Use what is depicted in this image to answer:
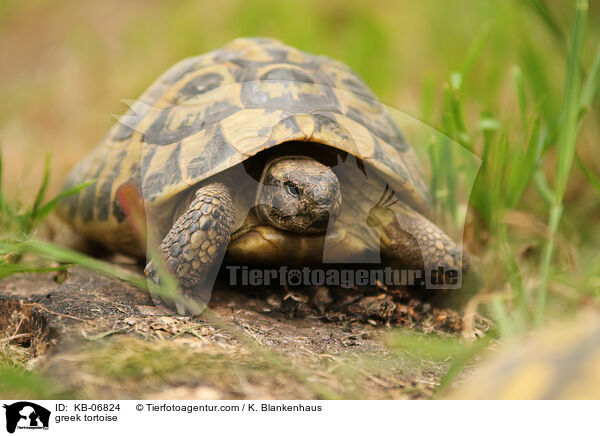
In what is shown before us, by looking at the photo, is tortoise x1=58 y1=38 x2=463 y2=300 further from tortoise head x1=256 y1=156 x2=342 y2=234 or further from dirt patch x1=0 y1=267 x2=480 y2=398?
dirt patch x1=0 y1=267 x2=480 y2=398

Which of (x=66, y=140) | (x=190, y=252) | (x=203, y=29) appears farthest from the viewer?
(x=203, y=29)

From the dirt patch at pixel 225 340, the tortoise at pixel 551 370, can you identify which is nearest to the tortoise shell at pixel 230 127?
the dirt patch at pixel 225 340

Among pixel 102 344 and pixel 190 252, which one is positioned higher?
pixel 190 252

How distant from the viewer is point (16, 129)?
5.66 meters

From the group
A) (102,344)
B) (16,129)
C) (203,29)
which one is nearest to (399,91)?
(203,29)

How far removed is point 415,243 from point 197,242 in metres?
1.08

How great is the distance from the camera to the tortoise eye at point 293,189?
2.35m

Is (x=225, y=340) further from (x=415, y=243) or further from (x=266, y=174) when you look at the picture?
(x=415, y=243)

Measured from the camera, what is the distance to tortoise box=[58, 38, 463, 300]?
7.74 feet

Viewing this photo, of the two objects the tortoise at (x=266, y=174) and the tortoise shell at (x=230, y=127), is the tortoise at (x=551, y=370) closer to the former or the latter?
the tortoise at (x=266, y=174)

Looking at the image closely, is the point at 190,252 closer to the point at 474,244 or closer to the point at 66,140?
the point at 474,244
